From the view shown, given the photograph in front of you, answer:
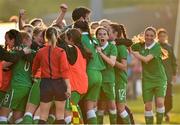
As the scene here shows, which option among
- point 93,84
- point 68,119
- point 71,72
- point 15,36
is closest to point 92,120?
point 93,84

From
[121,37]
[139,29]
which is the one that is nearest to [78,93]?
[121,37]

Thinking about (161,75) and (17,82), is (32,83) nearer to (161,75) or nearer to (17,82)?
(17,82)

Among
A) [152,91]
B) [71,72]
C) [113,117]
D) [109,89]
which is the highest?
[71,72]

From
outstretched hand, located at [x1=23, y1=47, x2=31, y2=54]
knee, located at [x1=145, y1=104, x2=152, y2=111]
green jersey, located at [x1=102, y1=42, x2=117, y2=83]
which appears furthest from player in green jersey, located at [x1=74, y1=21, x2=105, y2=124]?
knee, located at [x1=145, y1=104, x2=152, y2=111]

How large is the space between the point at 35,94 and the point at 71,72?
2.21 feet

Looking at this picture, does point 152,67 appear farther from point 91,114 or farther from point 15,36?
point 15,36

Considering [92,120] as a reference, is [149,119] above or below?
below

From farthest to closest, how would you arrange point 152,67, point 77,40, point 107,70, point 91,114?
point 152,67 < point 107,70 < point 91,114 < point 77,40

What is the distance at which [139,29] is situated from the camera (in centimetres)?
4097

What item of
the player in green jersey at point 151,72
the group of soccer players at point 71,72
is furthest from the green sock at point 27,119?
the player in green jersey at point 151,72

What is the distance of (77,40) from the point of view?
16406mm

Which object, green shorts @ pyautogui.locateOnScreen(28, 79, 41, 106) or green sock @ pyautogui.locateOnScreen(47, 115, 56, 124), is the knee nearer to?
green sock @ pyautogui.locateOnScreen(47, 115, 56, 124)

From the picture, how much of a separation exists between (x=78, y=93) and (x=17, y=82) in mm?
945

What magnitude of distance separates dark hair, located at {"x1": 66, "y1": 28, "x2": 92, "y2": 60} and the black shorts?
0.94 meters
